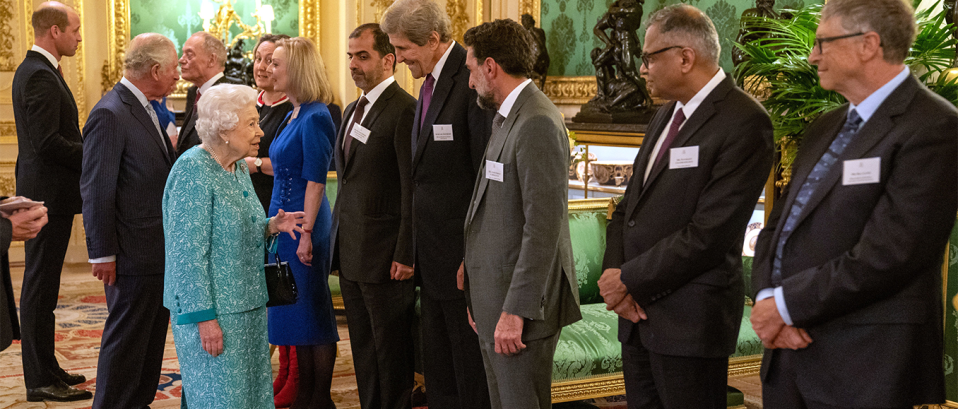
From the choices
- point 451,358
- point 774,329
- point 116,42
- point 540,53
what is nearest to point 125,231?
point 451,358

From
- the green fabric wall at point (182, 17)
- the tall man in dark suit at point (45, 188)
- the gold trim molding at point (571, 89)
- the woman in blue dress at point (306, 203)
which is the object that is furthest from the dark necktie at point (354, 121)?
the green fabric wall at point (182, 17)

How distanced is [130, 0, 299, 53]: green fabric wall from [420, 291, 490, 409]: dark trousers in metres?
6.19

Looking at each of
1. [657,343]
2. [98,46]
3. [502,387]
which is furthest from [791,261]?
[98,46]

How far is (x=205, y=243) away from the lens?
237 centimetres

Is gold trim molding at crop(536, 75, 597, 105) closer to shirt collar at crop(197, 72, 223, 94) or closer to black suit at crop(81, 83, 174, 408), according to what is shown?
shirt collar at crop(197, 72, 223, 94)

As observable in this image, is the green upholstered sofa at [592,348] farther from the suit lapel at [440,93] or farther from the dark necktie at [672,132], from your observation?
the dark necktie at [672,132]

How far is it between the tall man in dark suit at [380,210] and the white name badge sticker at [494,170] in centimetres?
70

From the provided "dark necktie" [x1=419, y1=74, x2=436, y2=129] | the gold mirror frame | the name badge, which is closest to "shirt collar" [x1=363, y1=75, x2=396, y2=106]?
the name badge

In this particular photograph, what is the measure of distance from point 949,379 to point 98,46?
23.7ft

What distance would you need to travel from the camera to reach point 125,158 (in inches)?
→ 117

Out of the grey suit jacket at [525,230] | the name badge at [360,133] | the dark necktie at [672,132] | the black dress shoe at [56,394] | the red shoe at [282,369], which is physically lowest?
the black dress shoe at [56,394]

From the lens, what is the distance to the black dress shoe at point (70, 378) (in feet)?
12.9

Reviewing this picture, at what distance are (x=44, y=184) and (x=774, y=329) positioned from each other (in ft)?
11.2

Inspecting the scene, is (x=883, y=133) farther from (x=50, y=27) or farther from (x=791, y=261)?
(x=50, y=27)
